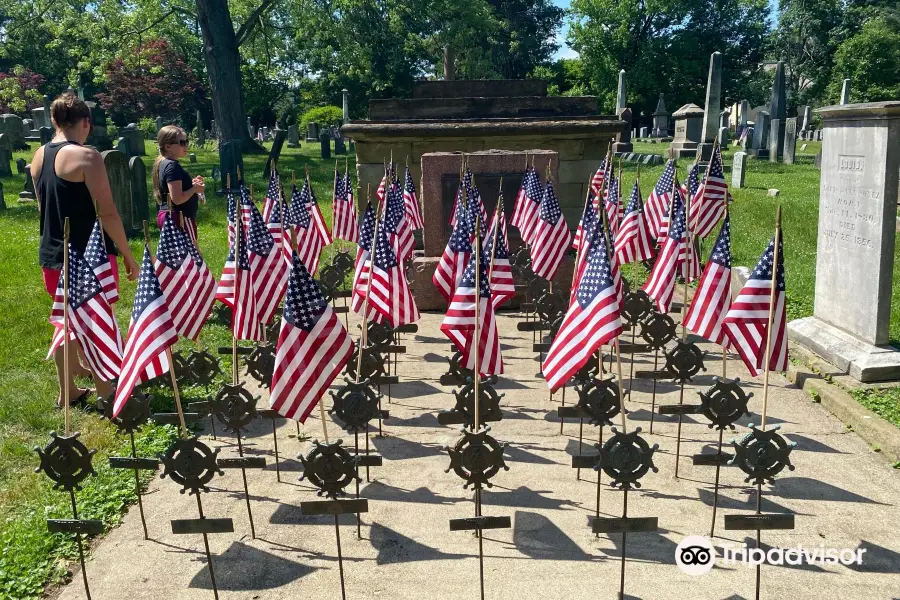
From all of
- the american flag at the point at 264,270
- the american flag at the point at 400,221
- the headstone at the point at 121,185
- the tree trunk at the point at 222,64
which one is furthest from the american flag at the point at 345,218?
the tree trunk at the point at 222,64

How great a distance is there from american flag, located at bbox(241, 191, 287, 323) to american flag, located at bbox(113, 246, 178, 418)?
193 centimetres

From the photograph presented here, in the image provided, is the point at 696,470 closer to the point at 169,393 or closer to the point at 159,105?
the point at 169,393

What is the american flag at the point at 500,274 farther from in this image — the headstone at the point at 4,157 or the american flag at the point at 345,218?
the headstone at the point at 4,157

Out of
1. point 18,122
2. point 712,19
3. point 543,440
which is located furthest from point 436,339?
point 712,19

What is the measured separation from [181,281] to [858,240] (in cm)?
621

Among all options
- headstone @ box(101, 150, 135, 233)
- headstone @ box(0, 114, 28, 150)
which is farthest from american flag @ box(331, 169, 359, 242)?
headstone @ box(0, 114, 28, 150)

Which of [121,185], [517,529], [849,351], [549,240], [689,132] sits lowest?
[517,529]

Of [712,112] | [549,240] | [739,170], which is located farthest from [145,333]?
[712,112]

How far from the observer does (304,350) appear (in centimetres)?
465

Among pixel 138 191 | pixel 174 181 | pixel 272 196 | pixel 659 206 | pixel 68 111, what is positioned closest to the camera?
pixel 68 111

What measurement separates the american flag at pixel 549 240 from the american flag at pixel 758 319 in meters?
3.40

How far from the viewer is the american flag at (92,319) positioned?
491cm

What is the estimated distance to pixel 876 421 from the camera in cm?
627

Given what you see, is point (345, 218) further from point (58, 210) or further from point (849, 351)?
point (849, 351)
